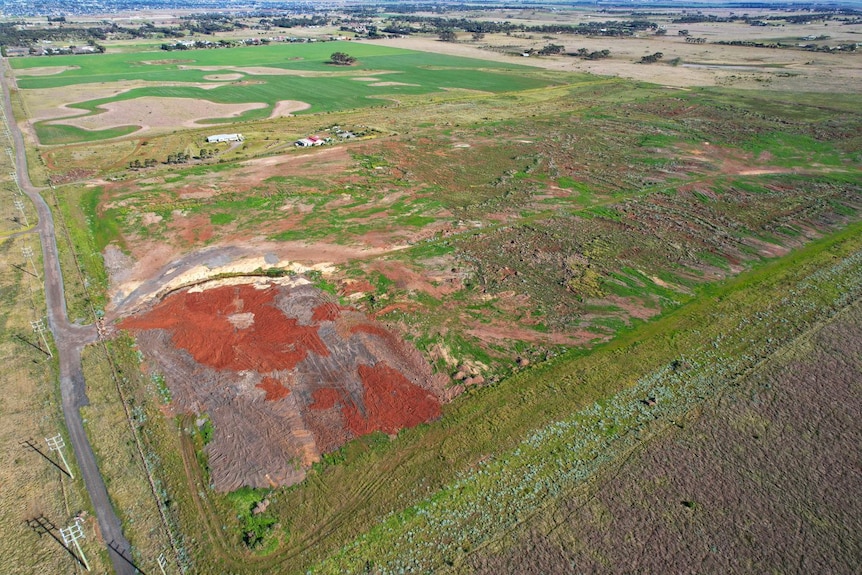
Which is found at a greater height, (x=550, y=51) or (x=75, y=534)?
(x=550, y=51)

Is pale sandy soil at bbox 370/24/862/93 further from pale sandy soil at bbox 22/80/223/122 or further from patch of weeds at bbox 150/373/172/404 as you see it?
patch of weeds at bbox 150/373/172/404

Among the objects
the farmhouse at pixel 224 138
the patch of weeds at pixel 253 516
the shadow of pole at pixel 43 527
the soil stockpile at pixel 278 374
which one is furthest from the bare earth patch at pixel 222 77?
the patch of weeds at pixel 253 516

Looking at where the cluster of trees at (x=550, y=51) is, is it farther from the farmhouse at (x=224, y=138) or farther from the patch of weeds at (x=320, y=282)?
the patch of weeds at (x=320, y=282)

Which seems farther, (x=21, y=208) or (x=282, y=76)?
(x=282, y=76)

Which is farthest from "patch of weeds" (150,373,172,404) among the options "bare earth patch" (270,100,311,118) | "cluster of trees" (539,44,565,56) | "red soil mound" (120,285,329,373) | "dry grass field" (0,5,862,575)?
"cluster of trees" (539,44,565,56)

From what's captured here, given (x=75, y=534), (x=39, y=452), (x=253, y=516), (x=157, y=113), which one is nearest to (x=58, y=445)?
(x=39, y=452)

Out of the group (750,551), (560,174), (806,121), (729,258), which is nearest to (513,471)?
(750,551)

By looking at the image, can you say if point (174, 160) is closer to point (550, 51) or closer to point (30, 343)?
point (30, 343)
